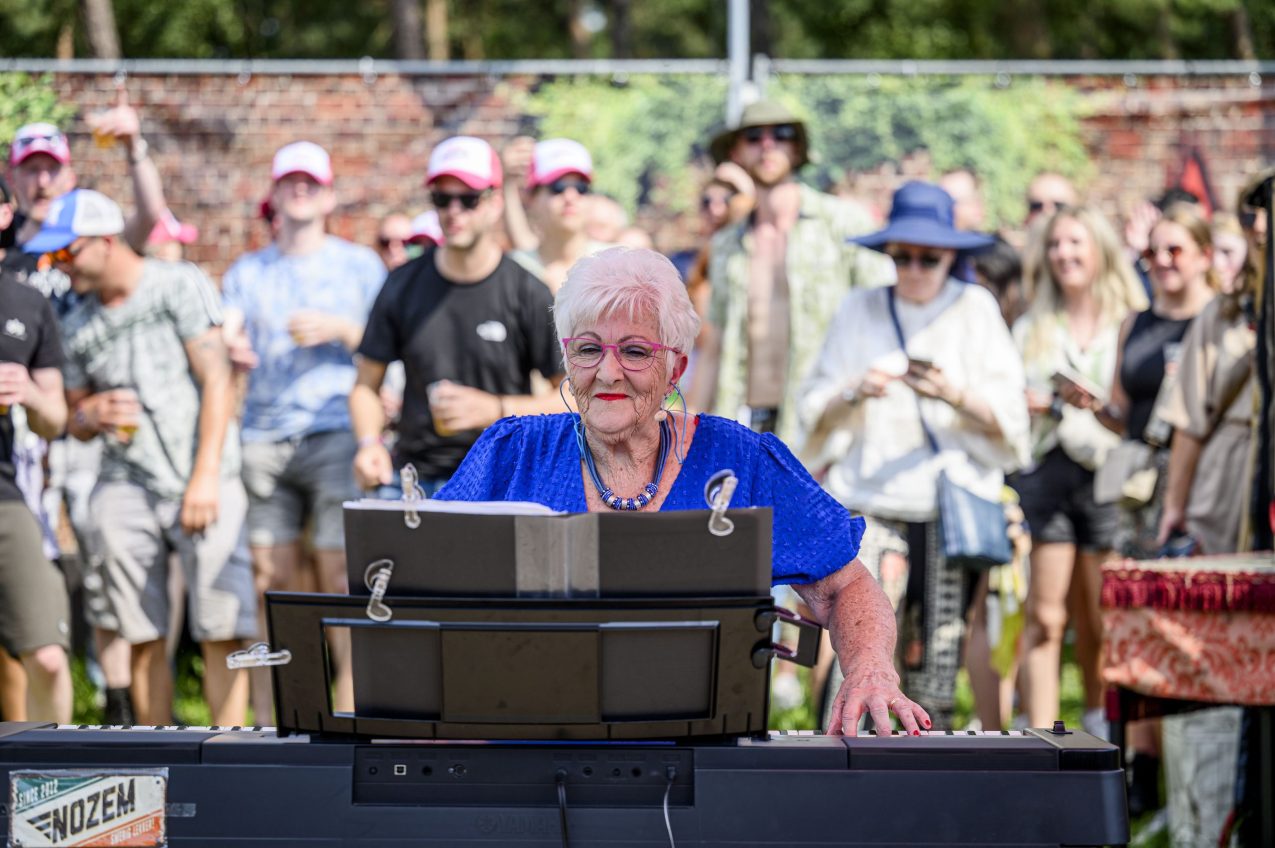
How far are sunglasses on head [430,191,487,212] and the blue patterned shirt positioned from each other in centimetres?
116

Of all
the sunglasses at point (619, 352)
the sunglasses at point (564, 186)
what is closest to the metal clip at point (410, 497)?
the sunglasses at point (619, 352)

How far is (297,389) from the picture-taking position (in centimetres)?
707

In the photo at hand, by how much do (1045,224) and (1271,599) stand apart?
10.3 feet

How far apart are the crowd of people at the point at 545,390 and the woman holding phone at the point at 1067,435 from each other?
13 mm

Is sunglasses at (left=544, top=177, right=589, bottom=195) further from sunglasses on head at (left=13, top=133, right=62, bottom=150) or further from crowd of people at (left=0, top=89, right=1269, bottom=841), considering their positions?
sunglasses on head at (left=13, top=133, right=62, bottom=150)

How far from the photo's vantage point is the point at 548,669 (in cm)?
243

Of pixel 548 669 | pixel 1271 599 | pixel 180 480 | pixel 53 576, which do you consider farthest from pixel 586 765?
pixel 180 480

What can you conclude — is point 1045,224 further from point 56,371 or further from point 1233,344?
point 56,371

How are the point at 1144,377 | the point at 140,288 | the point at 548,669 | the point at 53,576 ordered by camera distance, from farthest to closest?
the point at 1144,377
the point at 140,288
the point at 53,576
the point at 548,669

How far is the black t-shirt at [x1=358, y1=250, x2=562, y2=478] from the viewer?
20.1ft

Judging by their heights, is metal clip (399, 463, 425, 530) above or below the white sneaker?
above

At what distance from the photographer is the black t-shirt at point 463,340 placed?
6.12 m

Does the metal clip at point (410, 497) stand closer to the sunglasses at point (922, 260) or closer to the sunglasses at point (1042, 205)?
the sunglasses at point (922, 260)

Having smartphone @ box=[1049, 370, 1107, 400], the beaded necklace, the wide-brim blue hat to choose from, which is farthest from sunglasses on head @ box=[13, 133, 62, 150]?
the beaded necklace
